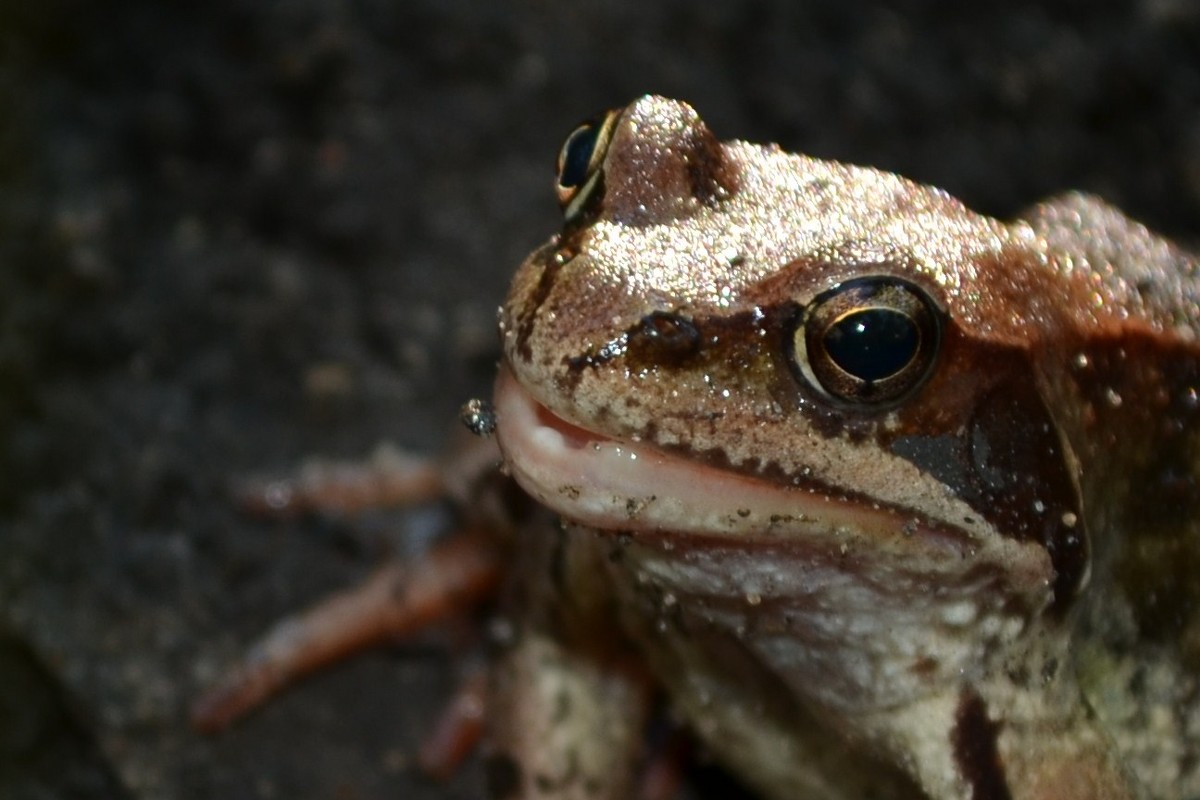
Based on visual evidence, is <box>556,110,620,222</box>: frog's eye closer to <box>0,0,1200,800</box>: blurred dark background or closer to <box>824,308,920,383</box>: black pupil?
<box>824,308,920,383</box>: black pupil

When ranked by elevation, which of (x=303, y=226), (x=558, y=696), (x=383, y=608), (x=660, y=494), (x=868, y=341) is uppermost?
(x=868, y=341)

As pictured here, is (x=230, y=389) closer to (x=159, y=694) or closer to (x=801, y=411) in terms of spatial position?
(x=159, y=694)

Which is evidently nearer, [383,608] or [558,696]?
[558,696]

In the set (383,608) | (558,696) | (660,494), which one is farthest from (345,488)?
(660,494)

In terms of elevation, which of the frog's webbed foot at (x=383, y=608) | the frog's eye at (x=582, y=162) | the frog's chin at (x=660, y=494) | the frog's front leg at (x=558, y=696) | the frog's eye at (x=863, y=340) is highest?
the frog's eye at (x=582, y=162)

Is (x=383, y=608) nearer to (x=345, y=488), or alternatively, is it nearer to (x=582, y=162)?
(x=345, y=488)

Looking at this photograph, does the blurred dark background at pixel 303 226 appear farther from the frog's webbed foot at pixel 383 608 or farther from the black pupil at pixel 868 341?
the black pupil at pixel 868 341

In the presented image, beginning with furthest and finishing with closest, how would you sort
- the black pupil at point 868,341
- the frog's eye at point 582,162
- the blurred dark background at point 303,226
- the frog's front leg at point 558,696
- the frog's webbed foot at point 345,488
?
the frog's webbed foot at point 345,488 → the blurred dark background at point 303,226 → the frog's front leg at point 558,696 → the frog's eye at point 582,162 → the black pupil at point 868,341

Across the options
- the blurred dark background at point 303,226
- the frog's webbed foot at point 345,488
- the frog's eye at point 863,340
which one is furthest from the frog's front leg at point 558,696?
the frog's eye at point 863,340
